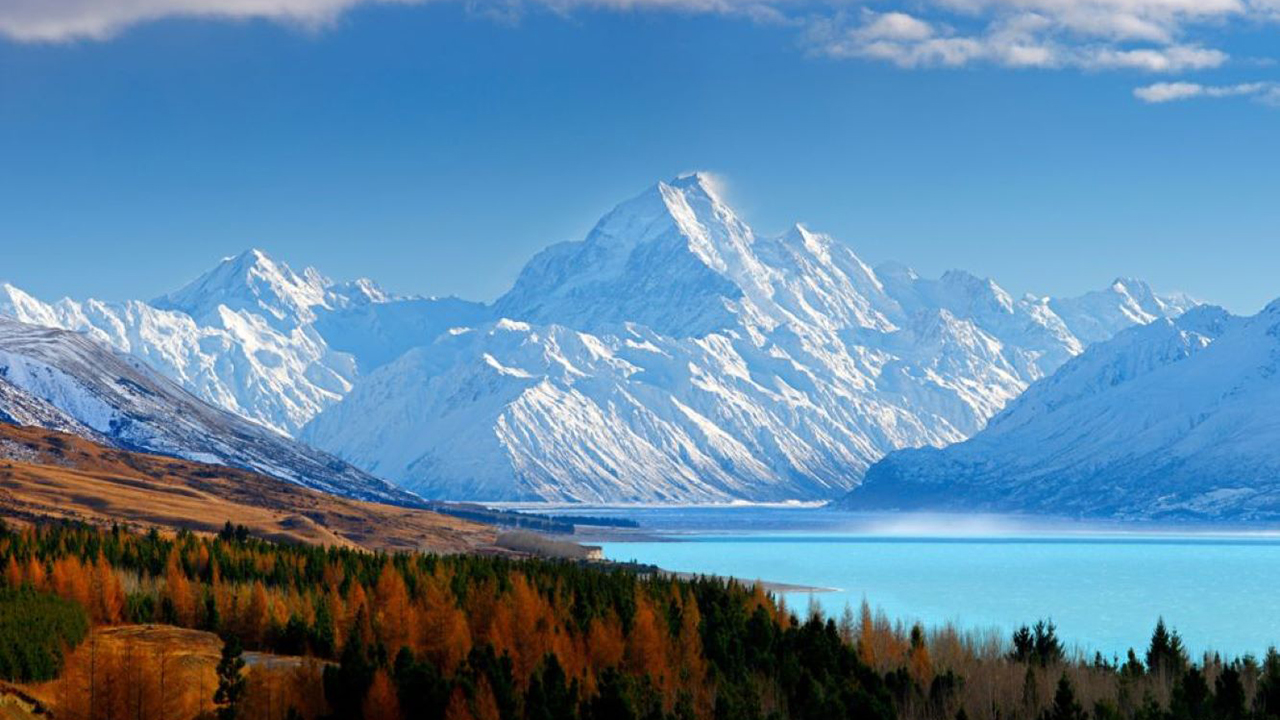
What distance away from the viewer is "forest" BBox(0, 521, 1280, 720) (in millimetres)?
69188

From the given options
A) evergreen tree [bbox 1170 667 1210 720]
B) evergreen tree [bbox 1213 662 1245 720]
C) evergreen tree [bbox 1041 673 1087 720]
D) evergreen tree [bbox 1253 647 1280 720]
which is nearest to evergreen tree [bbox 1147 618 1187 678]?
evergreen tree [bbox 1253 647 1280 720]

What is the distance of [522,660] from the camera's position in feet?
272

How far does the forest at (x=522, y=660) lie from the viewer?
227ft

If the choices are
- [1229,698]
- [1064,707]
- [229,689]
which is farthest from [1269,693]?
[229,689]

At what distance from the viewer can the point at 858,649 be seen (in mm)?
93625

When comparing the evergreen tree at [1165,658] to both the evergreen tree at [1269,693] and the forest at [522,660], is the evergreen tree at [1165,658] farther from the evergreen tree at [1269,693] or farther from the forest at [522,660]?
the evergreen tree at [1269,693]

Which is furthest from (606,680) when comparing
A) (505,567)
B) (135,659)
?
→ (505,567)

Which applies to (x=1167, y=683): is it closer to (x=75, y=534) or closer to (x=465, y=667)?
(x=465, y=667)

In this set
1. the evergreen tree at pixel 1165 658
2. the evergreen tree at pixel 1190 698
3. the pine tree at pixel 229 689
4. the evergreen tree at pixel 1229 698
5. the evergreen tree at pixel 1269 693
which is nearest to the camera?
the pine tree at pixel 229 689

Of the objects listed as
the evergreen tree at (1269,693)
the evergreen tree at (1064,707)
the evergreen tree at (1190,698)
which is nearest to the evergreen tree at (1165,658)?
the evergreen tree at (1269,693)

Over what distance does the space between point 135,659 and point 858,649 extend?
3984 cm

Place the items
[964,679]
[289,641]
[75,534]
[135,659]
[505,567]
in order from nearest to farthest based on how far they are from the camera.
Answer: [135,659], [964,679], [289,641], [505,567], [75,534]

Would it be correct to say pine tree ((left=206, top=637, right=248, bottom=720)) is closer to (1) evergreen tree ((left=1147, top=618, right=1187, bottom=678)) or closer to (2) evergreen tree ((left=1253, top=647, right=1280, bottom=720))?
(2) evergreen tree ((left=1253, top=647, right=1280, bottom=720))

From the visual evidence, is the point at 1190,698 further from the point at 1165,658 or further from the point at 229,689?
the point at 229,689
